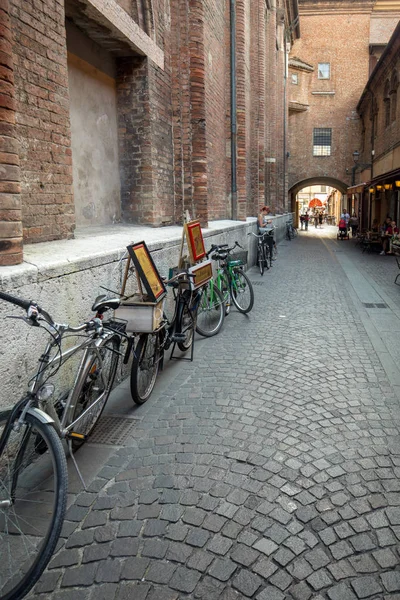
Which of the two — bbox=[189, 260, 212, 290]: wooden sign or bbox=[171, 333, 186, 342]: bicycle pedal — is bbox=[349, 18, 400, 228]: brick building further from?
bbox=[171, 333, 186, 342]: bicycle pedal

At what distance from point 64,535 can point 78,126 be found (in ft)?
17.9

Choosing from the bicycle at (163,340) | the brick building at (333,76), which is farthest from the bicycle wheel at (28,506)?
the brick building at (333,76)

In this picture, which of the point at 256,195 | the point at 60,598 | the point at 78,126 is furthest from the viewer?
the point at 256,195

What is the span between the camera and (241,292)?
833 centimetres

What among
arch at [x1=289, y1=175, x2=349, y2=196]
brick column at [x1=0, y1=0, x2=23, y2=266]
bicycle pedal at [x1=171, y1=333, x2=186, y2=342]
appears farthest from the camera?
arch at [x1=289, y1=175, x2=349, y2=196]

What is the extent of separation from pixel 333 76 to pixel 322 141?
421 cm

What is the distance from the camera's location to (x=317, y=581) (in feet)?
7.91

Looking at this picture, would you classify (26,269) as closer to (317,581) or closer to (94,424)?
(94,424)

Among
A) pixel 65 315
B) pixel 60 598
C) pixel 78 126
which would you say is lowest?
pixel 60 598

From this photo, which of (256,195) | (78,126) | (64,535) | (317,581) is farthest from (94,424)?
(256,195)

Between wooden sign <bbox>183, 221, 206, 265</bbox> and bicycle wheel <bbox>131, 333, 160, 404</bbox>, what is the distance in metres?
Answer: 1.71

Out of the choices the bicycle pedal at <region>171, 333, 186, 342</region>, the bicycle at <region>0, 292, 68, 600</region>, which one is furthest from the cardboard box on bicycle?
the bicycle at <region>0, 292, 68, 600</region>

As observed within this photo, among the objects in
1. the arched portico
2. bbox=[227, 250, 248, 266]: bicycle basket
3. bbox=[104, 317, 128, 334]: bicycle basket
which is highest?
the arched portico

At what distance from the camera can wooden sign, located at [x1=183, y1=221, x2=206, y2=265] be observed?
6277 millimetres
